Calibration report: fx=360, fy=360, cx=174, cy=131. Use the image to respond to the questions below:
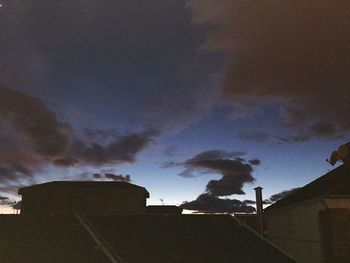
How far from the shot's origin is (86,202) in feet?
110

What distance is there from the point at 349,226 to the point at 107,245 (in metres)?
11.1

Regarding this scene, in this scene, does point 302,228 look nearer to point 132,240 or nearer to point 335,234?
point 335,234

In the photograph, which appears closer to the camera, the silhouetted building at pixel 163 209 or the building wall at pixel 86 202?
the building wall at pixel 86 202

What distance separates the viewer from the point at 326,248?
16.9 m

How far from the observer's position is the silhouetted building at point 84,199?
33438 millimetres

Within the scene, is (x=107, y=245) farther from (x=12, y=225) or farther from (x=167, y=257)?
(x=12, y=225)

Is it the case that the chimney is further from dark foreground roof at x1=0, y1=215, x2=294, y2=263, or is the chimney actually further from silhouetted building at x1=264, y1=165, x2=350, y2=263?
silhouetted building at x1=264, y1=165, x2=350, y2=263

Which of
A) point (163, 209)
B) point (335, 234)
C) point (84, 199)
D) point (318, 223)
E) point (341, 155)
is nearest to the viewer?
point (335, 234)

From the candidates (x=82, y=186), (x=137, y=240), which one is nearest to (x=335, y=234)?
(x=137, y=240)

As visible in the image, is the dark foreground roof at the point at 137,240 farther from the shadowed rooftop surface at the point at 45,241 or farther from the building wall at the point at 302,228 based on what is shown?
the building wall at the point at 302,228

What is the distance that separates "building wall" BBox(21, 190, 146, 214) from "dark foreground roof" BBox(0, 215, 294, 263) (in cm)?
1488

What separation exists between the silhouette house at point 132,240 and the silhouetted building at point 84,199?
1479cm

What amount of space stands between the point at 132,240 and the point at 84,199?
19111 mm

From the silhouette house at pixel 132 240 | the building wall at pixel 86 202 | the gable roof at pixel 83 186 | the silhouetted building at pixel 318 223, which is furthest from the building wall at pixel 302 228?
the gable roof at pixel 83 186
